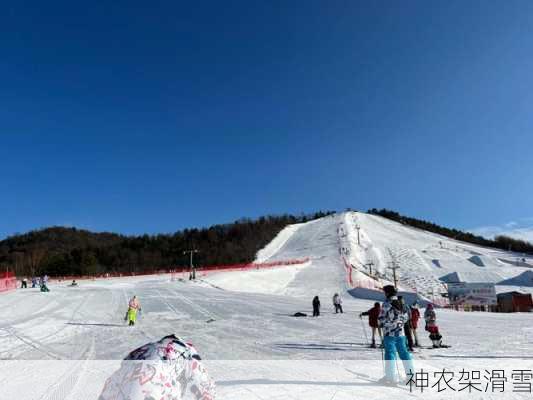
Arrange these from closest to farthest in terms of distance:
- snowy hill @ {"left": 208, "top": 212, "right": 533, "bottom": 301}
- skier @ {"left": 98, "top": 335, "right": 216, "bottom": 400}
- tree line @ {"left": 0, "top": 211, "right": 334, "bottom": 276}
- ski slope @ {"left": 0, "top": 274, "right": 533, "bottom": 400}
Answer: skier @ {"left": 98, "top": 335, "right": 216, "bottom": 400} < ski slope @ {"left": 0, "top": 274, "right": 533, "bottom": 400} < snowy hill @ {"left": 208, "top": 212, "right": 533, "bottom": 301} < tree line @ {"left": 0, "top": 211, "right": 334, "bottom": 276}

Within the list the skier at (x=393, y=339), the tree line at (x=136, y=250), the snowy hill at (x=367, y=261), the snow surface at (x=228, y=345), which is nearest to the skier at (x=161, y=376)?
the snow surface at (x=228, y=345)

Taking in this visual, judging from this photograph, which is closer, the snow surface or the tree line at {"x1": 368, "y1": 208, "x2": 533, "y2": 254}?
the snow surface

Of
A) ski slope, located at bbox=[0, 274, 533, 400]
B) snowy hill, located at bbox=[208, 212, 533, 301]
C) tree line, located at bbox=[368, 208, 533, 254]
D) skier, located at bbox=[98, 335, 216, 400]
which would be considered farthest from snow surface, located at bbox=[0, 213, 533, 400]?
tree line, located at bbox=[368, 208, 533, 254]

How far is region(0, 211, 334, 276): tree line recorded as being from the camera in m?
87.5

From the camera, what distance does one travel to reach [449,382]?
21.1ft

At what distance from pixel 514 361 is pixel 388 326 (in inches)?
167

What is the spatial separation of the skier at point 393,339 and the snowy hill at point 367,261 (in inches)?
1280

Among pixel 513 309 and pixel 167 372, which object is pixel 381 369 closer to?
pixel 167 372

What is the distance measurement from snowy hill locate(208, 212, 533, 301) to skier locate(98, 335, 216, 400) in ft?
118

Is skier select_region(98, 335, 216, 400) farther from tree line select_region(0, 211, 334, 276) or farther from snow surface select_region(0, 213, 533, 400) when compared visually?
tree line select_region(0, 211, 334, 276)

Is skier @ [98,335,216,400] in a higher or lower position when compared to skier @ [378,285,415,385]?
higher

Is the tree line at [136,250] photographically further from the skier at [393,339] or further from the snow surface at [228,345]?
the skier at [393,339]

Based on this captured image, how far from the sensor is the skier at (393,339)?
615cm

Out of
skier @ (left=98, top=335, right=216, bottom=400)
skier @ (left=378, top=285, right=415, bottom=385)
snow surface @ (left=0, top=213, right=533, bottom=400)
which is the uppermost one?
skier @ (left=98, top=335, right=216, bottom=400)
